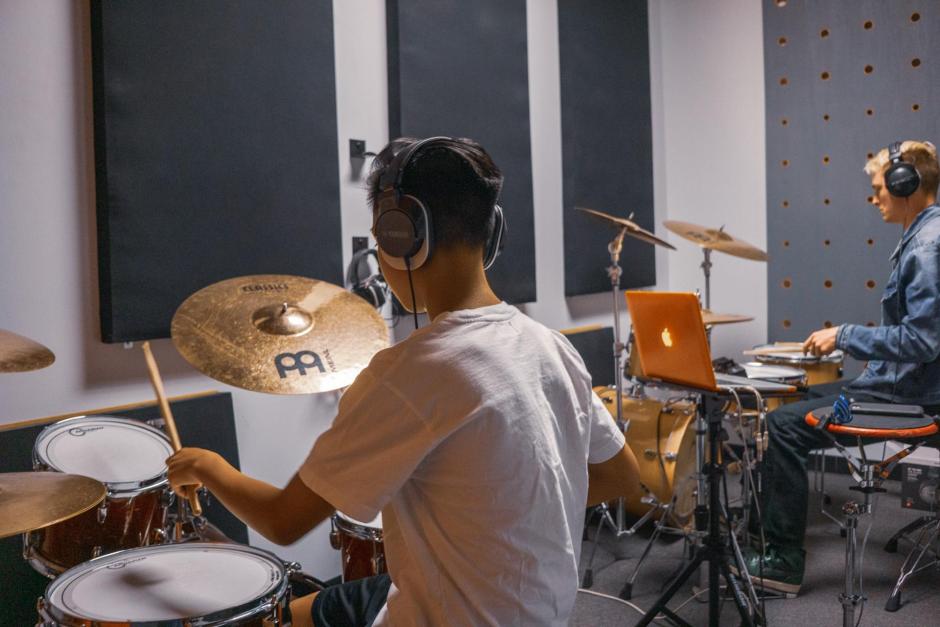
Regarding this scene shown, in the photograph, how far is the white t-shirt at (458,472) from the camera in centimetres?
106

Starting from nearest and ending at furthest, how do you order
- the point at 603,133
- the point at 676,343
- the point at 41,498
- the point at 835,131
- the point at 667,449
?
the point at 41,498
the point at 676,343
the point at 667,449
the point at 603,133
the point at 835,131

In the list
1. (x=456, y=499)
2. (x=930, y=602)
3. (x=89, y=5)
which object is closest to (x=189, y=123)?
(x=89, y=5)

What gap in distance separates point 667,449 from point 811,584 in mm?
692

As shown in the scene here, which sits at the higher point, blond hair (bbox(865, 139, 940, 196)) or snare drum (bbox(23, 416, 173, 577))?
blond hair (bbox(865, 139, 940, 196))

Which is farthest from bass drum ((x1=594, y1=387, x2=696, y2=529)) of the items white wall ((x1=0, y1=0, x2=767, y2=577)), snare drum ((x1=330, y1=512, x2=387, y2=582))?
snare drum ((x1=330, y1=512, x2=387, y2=582))

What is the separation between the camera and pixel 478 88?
3576 millimetres

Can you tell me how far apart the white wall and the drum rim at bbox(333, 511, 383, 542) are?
86cm

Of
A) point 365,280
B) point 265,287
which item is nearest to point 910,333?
point 365,280

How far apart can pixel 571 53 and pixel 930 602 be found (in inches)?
113

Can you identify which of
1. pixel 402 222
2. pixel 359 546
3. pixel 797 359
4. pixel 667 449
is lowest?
pixel 667 449

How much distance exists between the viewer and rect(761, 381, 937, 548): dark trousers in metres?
3.02

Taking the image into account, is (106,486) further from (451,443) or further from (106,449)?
(451,443)

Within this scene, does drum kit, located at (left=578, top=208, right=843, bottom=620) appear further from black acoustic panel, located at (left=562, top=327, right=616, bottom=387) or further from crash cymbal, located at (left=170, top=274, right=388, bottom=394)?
crash cymbal, located at (left=170, top=274, right=388, bottom=394)

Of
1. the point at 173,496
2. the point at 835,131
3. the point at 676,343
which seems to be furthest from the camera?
the point at 835,131
